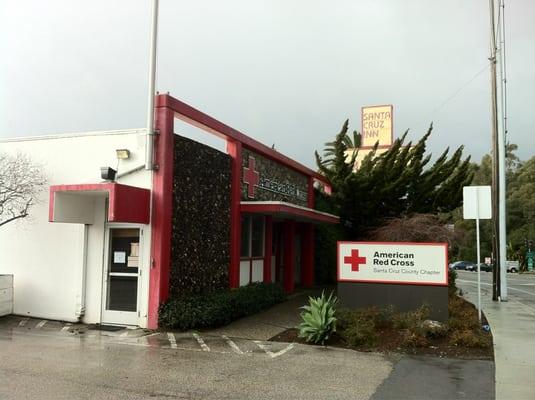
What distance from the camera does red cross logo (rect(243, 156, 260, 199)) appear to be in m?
14.9

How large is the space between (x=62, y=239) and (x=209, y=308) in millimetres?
3780

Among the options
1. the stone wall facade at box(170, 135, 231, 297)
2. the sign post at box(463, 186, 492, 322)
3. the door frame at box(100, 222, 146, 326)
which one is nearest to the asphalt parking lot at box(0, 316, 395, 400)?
the door frame at box(100, 222, 146, 326)

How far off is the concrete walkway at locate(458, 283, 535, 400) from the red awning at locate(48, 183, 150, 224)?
6.91 metres

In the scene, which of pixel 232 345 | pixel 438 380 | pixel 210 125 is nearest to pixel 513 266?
pixel 210 125

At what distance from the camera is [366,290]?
1134 centimetres

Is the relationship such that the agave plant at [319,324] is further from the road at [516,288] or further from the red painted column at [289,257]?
the road at [516,288]

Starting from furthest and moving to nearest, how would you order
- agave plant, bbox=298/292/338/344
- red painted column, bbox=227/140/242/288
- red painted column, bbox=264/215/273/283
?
red painted column, bbox=264/215/273/283 < red painted column, bbox=227/140/242/288 < agave plant, bbox=298/292/338/344

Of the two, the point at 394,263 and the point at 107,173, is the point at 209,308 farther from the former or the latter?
the point at 394,263

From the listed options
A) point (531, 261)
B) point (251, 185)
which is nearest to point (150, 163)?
point (251, 185)

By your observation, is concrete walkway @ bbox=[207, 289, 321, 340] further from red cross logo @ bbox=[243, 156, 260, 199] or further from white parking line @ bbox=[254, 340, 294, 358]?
red cross logo @ bbox=[243, 156, 260, 199]

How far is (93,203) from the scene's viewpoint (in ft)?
38.9

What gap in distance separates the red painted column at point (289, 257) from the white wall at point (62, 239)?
822 cm

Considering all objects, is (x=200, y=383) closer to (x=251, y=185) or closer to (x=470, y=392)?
(x=470, y=392)

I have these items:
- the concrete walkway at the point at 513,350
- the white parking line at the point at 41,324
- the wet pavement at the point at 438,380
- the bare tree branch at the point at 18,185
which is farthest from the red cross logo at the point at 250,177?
the wet pavement at the point at 438,380
